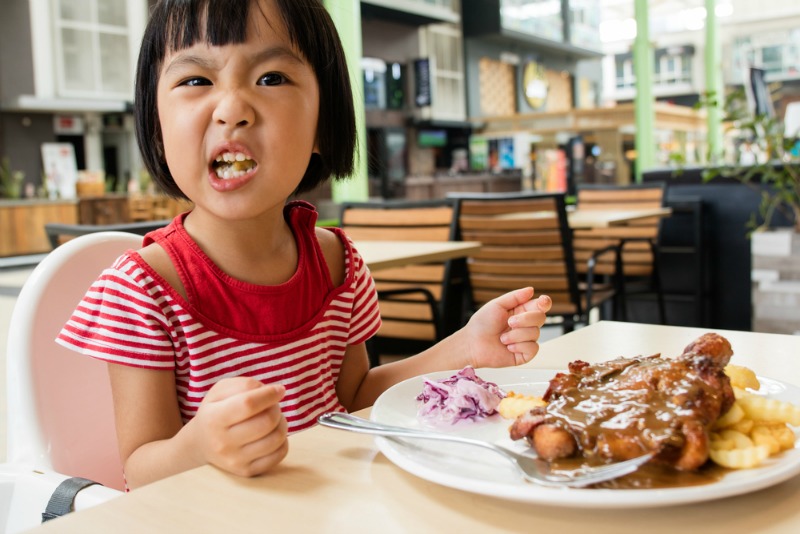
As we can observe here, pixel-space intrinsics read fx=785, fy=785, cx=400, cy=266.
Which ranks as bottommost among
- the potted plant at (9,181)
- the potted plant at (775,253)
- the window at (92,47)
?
the potted plant at (775,253)

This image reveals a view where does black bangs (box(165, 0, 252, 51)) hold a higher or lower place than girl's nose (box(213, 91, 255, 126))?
higher

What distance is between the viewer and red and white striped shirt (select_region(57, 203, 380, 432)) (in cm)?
82

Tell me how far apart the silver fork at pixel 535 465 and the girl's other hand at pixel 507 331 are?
0.28 metres

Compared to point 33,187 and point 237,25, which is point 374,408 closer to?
point 237,25

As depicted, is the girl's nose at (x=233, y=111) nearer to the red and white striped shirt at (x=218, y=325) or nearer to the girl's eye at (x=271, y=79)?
the girl's eye at (x=271, y=79)

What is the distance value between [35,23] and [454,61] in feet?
29.8

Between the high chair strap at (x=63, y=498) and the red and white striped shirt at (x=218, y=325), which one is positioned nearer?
the high chair strap at (x=63, y=498)

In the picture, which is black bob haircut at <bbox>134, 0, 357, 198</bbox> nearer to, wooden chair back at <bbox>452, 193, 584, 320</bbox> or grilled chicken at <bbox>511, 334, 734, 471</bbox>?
grilled chicken at <bbox>511, 334, 734, 471</bbox>

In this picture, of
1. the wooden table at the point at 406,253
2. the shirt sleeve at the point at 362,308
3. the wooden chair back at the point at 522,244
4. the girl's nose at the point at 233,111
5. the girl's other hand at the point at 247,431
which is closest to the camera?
the girl's other hand at the point at 247,431

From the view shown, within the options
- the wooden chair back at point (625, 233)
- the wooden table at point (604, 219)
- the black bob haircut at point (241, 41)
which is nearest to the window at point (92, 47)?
the wooden chair back at point (625, 233)

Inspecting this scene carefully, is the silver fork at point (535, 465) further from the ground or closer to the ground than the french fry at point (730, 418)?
closer to the ground

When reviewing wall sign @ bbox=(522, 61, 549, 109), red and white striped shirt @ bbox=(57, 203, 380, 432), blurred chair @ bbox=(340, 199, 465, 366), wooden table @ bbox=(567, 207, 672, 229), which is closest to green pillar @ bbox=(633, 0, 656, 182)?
wooden table @ bbox=(567, 207, 672, 229)

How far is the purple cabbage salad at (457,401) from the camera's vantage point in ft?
2.10

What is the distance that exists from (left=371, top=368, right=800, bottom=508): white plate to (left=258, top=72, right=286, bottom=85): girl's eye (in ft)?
1.24
